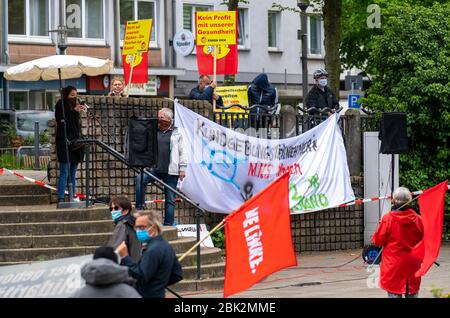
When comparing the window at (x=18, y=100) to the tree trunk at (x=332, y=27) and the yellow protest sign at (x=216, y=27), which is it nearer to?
the tree trunk at (x=332, y=27)

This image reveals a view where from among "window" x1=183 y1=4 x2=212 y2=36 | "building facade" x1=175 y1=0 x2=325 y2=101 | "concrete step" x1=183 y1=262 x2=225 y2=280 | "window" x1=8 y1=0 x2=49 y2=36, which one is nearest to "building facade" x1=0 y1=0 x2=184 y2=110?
"window" x1=8 y1=0 x2=49 y2=36

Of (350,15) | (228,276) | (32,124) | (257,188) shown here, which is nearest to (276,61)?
(350,15)

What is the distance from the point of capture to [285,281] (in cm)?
1906

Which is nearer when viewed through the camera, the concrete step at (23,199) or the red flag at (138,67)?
the concrete step at (23,199)

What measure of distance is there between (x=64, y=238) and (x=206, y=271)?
1.96 m

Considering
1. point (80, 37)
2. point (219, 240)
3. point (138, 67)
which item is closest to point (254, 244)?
point (219, 240)

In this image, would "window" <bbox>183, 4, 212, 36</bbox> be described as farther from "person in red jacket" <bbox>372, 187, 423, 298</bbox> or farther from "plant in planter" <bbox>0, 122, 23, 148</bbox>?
"person in red jacket" <bbox>372, 187, 423, 298</bbox>

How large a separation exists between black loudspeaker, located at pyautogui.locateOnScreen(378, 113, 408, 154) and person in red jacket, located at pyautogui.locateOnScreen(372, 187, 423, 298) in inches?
301

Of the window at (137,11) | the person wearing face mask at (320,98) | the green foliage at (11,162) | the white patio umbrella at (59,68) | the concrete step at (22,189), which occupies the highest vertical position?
the window at (137,11)

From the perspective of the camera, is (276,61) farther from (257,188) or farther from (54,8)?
(257,188)

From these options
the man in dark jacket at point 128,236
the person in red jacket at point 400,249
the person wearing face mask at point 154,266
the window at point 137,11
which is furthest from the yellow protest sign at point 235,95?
the window at point 137,11

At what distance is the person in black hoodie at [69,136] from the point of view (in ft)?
62.5

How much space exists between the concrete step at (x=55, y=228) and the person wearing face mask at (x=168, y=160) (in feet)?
4.20
